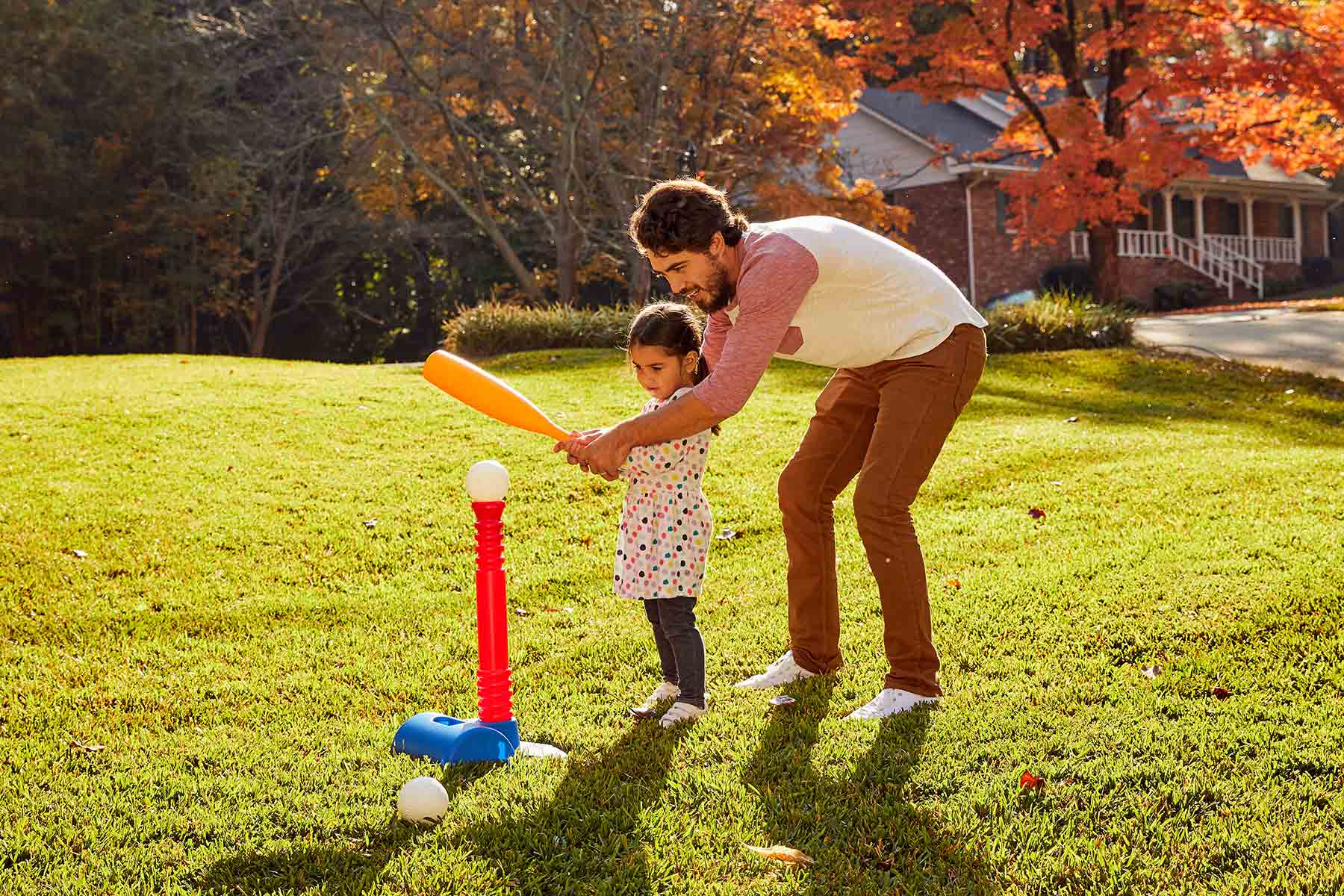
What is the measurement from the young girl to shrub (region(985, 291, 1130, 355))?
1133 centimetres

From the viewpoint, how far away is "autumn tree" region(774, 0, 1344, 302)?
1719 centimetres

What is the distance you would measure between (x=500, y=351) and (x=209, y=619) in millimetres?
10489

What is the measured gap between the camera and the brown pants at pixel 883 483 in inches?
155

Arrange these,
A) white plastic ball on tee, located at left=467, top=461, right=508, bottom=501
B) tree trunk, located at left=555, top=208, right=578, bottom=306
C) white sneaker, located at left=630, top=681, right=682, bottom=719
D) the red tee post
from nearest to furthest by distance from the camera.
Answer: white plastic ball on tee, located at left=467, top=461, right=508, bottom=501, the red tee post, white sneaker, located at left=630, top=681, right=682, bottom=719, tree trunk, located at left=555, top=208, right=578, bottom=306

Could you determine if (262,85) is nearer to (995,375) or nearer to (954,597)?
(995,375)

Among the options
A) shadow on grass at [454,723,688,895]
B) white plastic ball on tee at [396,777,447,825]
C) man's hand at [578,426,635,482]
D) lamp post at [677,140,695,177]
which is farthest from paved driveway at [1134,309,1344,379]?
white plastic ball on tee at [396,777,447,825]

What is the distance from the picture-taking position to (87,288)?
21.7 m

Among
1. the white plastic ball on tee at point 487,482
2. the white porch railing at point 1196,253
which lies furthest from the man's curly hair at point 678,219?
the white porch railing at point 1196,253

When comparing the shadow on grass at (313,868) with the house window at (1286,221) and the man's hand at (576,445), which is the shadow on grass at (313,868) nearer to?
the man's hand at (576,445)

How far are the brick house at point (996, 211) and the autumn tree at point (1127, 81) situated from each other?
3822 mm

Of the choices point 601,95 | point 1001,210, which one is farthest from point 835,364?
point 1001,210

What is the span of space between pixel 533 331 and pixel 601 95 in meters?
4.62

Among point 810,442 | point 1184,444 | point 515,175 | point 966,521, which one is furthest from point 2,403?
point 515,175

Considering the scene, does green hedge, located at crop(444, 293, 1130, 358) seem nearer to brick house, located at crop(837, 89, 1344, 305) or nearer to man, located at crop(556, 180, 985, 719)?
brick house, located at crop(837, 89, 1344, 305)
